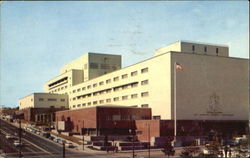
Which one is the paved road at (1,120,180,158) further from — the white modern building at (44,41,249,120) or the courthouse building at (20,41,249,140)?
the white modern building at (44,41,249,120)

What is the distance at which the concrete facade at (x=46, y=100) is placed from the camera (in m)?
131

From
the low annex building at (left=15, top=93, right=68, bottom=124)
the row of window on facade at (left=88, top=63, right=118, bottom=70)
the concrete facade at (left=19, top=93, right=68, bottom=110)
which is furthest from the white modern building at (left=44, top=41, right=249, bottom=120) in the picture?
the concrete facade at (left=19, top=93, right=68, bottom=110)

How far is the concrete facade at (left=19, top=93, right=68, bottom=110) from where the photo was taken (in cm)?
13062

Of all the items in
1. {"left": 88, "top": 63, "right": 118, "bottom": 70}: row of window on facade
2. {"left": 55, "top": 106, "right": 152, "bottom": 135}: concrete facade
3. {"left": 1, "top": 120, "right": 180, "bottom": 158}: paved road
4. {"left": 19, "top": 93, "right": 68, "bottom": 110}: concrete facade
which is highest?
{"left": 88, "top": 63, "right": 118, "bottom": 70}: row of window on facade

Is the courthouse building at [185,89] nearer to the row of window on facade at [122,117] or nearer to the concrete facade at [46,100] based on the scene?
the row of window on facade at [122,117]

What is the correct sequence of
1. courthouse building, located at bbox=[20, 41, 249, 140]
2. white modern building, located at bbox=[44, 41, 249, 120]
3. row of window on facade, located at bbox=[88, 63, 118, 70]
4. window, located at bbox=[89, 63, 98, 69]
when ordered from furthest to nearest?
row of window on facade, located at bbox=[88, 63, 118, 70], window, located at bbox=[89, 63, 98, 69], white modern building, located at bbox=[44, 41, 249, 120], courthouse building, located at bbox=[20, 41, 249, 140]

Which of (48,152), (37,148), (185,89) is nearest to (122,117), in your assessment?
(185,89)

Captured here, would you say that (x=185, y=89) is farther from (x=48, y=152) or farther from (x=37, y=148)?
(x=37, y=148)

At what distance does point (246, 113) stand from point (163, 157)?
41782 millimetres

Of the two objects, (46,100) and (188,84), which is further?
(46,100)

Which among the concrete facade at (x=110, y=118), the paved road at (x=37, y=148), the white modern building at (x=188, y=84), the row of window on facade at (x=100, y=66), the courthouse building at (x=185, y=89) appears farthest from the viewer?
the row of window on facade at (x=100, y=66)

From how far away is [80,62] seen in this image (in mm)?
138000

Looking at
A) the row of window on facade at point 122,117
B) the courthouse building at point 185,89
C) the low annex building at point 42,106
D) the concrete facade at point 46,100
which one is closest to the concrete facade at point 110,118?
the row of window on facade at point 122,117

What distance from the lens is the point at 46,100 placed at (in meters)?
134
